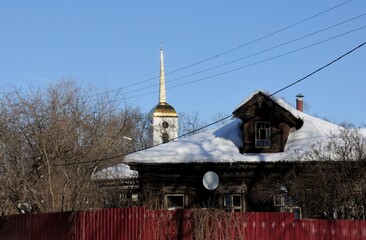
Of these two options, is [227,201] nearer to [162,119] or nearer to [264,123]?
[264,123]

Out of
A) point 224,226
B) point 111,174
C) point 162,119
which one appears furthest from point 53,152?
point 162,119

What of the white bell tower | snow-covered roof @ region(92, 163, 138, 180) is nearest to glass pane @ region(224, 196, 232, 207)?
snow-covered roof @ region(92, 163, 138, 180)

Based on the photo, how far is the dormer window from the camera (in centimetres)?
2795

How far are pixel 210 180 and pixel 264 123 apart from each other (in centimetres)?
391

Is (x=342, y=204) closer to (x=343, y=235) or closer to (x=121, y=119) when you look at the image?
(x=343, y=235)

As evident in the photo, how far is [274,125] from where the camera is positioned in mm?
28219

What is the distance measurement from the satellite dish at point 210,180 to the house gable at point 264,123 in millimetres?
2050

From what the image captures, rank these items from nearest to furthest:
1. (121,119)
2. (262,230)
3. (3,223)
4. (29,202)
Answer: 1. (262,230)
2. (3,223)
3. (29,202)
4. (121,119)

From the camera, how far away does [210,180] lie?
1046 inches

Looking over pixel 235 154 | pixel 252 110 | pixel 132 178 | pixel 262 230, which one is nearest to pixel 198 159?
pixel 235 154

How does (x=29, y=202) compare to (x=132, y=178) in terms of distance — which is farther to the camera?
(x=132, y=178)

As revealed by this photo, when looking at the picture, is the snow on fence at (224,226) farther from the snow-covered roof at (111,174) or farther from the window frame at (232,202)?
the snow-covered roof at (111,174)

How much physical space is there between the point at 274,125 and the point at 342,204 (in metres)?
10.6

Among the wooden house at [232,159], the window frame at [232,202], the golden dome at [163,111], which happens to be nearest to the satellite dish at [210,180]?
the wooden house at [232,159]
